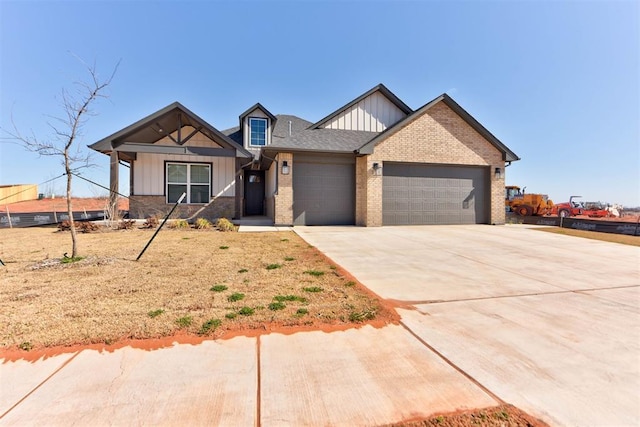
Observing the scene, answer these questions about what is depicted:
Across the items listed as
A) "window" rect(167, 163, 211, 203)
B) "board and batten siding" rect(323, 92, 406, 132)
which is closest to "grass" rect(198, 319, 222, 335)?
"window" rect(167, 163, 211, 203)

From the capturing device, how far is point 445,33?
11445mm

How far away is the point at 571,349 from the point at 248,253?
5665 mm

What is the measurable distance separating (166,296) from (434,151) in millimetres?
12731

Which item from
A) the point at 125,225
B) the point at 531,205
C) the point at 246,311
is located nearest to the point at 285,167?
the point at 125,225

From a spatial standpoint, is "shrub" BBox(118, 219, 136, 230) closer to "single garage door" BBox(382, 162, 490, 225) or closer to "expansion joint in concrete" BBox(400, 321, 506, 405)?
"single garage door" BBox(382, 162, 490, 225)

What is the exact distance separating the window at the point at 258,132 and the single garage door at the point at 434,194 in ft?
24.8

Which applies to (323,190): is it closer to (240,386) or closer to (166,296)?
(166,296)

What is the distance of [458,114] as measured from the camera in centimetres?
1343

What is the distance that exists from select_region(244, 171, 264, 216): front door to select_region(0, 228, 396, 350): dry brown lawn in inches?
453

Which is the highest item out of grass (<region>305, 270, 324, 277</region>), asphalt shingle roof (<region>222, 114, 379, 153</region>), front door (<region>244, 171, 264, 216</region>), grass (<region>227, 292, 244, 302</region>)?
asphalt shingle roof (<region>222, 114, 379, 153</region>)

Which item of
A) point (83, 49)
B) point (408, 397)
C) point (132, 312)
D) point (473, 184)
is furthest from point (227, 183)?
point (408, 397)

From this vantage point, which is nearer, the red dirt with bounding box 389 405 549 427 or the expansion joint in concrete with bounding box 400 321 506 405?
the red dirt with bounding box 389 405 549 427

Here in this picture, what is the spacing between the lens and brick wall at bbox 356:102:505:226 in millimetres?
12375

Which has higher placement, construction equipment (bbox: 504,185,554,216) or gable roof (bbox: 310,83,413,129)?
gable roof (bbox: 310,83,413,129)
